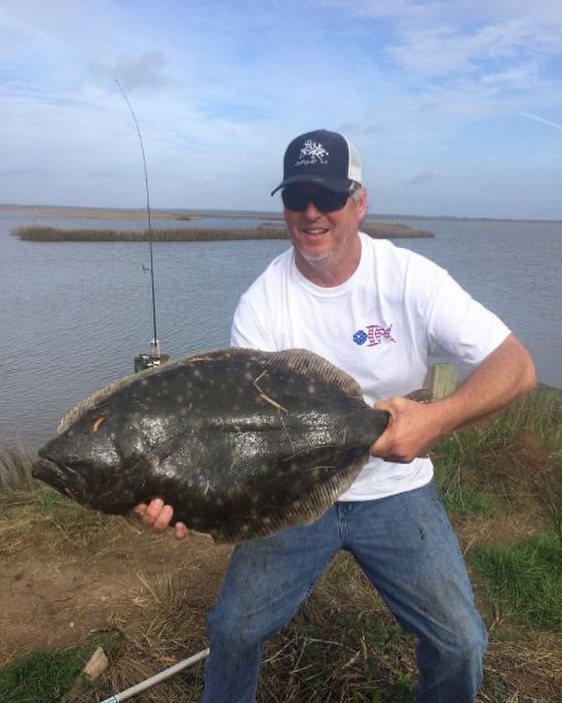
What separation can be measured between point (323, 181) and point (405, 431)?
1424 millimetres

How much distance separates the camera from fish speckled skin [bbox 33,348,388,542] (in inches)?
104

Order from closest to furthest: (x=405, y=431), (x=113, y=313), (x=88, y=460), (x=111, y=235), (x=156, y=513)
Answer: (x=88, y=460) → (x=156, y=513) → (x=405, y=431) → (x=113, y=313) → (x=111, y=235)

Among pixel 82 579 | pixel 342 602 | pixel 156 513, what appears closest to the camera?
pixel 156 513

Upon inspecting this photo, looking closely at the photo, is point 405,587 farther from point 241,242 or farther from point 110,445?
point 241,242

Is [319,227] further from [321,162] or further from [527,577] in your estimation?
[527,577]

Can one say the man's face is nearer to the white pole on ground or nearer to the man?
the man

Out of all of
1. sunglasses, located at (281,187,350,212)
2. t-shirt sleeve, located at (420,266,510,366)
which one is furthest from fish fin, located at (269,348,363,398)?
sunglasses, located at (281,187,350,212)

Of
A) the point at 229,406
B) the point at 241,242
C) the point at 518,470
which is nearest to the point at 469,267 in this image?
the point at 241,242

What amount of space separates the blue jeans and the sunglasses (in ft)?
5.24

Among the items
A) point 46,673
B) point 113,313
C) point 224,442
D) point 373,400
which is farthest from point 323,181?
point 113,313

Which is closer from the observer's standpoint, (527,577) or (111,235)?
(527,577)

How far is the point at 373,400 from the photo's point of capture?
3543mm

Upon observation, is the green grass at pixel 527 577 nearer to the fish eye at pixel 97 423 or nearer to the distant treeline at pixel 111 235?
the fish eye at pixel 97 423

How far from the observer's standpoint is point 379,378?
350cm
